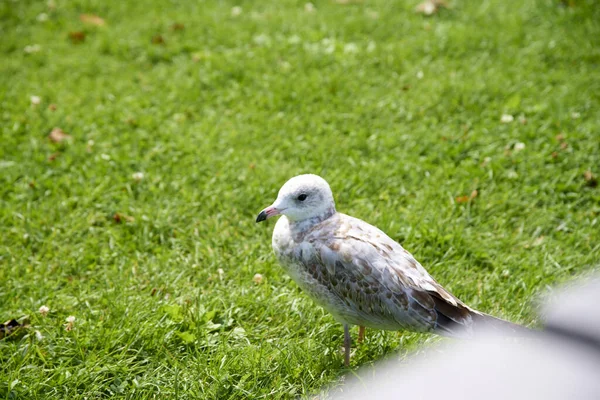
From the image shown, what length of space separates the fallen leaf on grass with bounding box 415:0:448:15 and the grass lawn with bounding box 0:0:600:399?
0.12 metres

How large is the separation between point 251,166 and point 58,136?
1.74 meters

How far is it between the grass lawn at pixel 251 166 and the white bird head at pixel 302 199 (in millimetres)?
690

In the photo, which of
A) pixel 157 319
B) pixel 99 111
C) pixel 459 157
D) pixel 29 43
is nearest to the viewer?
pixel 157 319

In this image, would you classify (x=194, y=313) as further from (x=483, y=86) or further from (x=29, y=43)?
(x=29, y=43)

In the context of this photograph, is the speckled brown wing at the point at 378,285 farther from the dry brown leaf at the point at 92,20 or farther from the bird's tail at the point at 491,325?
the dry brown leaf at the point at 92,20

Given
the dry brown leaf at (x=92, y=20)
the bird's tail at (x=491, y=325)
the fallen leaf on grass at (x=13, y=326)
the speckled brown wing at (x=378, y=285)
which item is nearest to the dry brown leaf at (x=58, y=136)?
the fallen leaf on grass at (x=13, y=326)

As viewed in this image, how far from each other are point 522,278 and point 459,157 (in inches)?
55.5

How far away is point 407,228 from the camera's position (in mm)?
4105

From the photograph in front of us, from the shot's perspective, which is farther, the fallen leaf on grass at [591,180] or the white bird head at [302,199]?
the fallen leaf on grass at [591,180]

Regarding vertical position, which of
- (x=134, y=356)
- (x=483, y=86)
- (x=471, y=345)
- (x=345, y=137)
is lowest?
(x=134, y=356)

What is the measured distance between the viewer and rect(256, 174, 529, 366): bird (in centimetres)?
293

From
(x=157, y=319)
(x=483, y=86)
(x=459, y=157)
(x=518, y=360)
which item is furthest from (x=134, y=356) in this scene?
(x=483, y=86)

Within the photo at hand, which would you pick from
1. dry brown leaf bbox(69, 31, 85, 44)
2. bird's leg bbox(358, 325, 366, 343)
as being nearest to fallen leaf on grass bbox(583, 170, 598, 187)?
bird's leg bbox(358, 325, 366, 343)

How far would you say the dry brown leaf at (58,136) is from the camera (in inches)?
196
